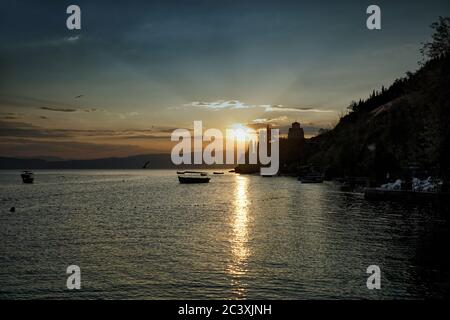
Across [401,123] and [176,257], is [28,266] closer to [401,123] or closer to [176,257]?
[176,257]

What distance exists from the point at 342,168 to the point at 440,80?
124 meters

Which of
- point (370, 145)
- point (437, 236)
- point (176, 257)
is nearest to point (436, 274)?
point (437, 236)

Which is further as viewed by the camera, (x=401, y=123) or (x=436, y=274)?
(x=401, y=123)

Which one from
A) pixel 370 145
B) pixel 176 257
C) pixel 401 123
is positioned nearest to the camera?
pixel 176 257

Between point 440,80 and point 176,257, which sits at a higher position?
point 440,80

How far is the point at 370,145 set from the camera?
153500 mm

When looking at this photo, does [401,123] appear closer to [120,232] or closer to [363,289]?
[120,232]

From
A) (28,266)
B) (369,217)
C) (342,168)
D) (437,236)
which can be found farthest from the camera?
(342,168)

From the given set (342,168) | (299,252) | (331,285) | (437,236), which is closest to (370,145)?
(342,168)

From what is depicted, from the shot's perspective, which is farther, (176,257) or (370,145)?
(370,145)

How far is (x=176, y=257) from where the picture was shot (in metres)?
34.0
